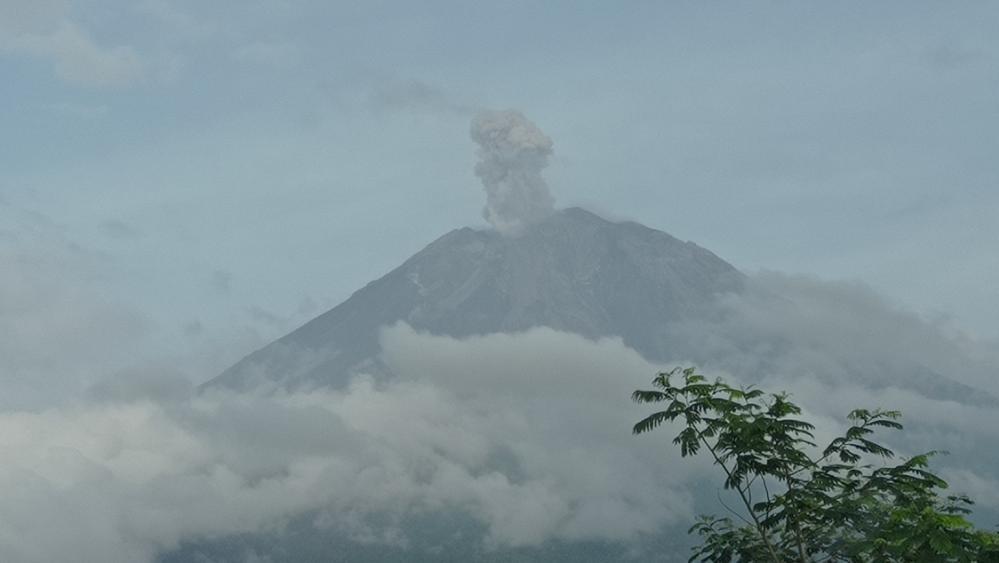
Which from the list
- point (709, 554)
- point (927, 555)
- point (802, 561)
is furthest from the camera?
point (709, 554)

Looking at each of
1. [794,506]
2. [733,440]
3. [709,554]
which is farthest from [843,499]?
[709,554]

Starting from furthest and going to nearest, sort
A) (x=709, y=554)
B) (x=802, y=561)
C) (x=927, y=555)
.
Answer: (x=709, y=554)
(x=802, y=561)
(x=927, y=555)

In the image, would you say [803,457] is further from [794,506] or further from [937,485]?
[937,485]

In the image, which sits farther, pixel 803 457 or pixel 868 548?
pixel 803 457

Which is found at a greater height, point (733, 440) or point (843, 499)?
point (733, 440)

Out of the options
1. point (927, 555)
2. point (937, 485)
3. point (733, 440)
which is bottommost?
point (927, 555)

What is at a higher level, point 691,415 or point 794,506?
Answer: point 691,415

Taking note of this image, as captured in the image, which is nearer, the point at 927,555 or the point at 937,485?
the point at 927,555

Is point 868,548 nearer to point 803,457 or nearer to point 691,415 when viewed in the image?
point 803,457

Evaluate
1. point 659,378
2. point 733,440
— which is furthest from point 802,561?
point 659,378
